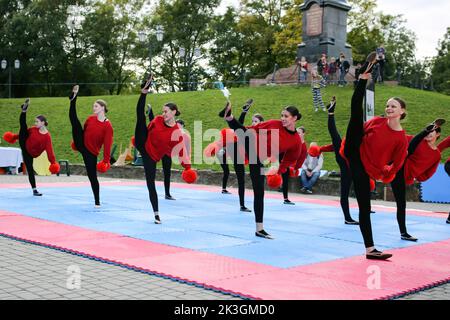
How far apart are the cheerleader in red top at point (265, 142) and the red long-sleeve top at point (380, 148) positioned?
4.50 ft

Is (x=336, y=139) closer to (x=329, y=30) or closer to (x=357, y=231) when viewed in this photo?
(x=357, y=231)

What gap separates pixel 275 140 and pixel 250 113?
18.2m

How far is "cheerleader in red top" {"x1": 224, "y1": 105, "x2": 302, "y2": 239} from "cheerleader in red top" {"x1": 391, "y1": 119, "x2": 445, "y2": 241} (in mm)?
1602

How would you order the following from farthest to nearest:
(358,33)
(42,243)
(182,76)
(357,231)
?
(182,76)
(358,33)
(357,231)
(42,243)

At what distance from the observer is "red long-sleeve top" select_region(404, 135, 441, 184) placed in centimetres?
830

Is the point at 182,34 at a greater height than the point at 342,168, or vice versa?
the point at 182,34

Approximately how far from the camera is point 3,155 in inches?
851

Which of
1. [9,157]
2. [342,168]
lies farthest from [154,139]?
[9,157]

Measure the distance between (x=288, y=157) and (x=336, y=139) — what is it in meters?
1.24

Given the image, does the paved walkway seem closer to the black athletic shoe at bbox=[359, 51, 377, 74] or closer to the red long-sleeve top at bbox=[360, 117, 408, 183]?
the red long-sleeve top at bbox=[360, 117, 408, 183]

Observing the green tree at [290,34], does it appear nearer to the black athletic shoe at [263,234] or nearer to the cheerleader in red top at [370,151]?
the black athletic shoe at [263,234]

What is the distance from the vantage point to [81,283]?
4969 mm

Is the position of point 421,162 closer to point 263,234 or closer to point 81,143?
point 263,234
